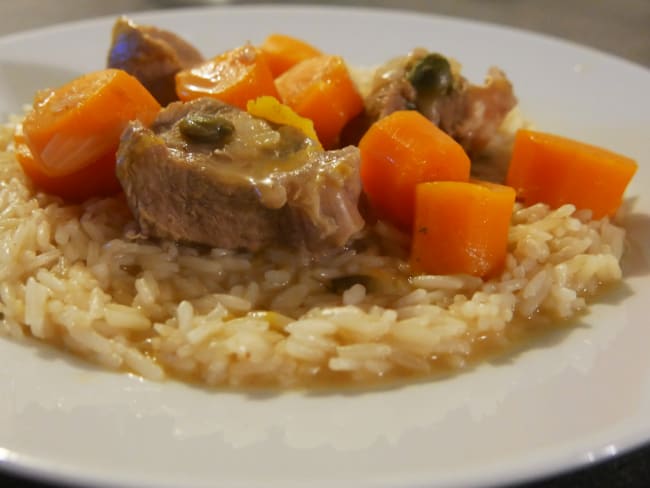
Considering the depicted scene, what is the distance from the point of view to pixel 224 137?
308cm

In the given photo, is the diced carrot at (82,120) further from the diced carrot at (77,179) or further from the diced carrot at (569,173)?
the diced carrot at (569,173)

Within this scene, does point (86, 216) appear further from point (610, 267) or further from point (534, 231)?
point (610, 267)

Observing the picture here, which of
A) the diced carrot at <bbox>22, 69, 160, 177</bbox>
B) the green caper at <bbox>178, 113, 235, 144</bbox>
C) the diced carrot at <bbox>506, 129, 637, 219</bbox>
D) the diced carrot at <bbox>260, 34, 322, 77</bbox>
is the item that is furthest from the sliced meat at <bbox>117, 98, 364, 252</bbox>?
the diced carrot at <bbox>260, 34, 322, 77</bbox>

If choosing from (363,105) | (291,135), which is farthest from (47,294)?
(363,105)

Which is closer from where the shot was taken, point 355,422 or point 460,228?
point 355,422

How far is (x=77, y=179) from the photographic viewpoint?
346 centimetres

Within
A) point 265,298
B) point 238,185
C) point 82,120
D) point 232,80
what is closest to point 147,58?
point 232,80

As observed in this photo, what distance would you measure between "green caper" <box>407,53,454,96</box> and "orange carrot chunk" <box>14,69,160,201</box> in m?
1.34

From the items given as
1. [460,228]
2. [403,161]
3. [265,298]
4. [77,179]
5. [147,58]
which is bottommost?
[265,298]

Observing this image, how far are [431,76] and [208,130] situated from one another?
1.30 metres

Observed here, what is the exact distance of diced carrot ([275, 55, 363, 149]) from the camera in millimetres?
3650

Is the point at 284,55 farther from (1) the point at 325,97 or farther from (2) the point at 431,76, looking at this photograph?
(2) the point at 431,76

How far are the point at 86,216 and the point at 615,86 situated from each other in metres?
3.42

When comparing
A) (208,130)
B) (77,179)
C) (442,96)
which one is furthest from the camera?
(442,96)
